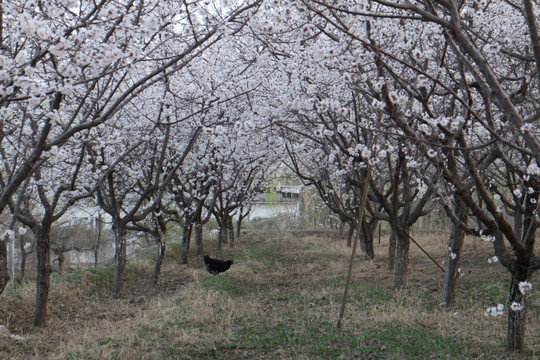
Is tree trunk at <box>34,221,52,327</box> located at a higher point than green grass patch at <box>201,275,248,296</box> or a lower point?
higher

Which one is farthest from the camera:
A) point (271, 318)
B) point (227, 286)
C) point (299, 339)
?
point (227, 286)

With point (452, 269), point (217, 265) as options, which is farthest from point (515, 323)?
point (217, 265)

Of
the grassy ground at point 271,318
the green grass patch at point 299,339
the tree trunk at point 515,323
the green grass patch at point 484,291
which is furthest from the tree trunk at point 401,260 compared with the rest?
the tree trunk at point 515,323

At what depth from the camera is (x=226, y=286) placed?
37.8 feet

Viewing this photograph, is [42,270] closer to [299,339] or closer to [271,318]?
[271,318]

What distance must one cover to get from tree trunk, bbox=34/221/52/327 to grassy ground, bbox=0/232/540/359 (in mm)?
328

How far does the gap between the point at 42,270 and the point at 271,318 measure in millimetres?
4147

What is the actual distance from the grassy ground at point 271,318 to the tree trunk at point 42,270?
33 centimetres

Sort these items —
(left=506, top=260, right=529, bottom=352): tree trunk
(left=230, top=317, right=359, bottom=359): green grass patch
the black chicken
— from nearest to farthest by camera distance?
(left=506, top=260, right=529, bottom=352): tree trunk < (left=230, top=317, right=359, bottom=359): green grass patch < the black chicken

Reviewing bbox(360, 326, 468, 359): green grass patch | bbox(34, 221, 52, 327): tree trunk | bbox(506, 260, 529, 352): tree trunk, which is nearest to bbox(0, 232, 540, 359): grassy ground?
bbox(360, 326, 468, 359): green grass patch

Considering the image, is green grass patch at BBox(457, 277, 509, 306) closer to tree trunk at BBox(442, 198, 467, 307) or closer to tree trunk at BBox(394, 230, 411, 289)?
tree trunk at BBox(442, 198, 467, 307)

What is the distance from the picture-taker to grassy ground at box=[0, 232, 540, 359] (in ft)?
21.1

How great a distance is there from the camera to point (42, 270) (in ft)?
28.8

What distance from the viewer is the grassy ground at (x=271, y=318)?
21.1 feet
